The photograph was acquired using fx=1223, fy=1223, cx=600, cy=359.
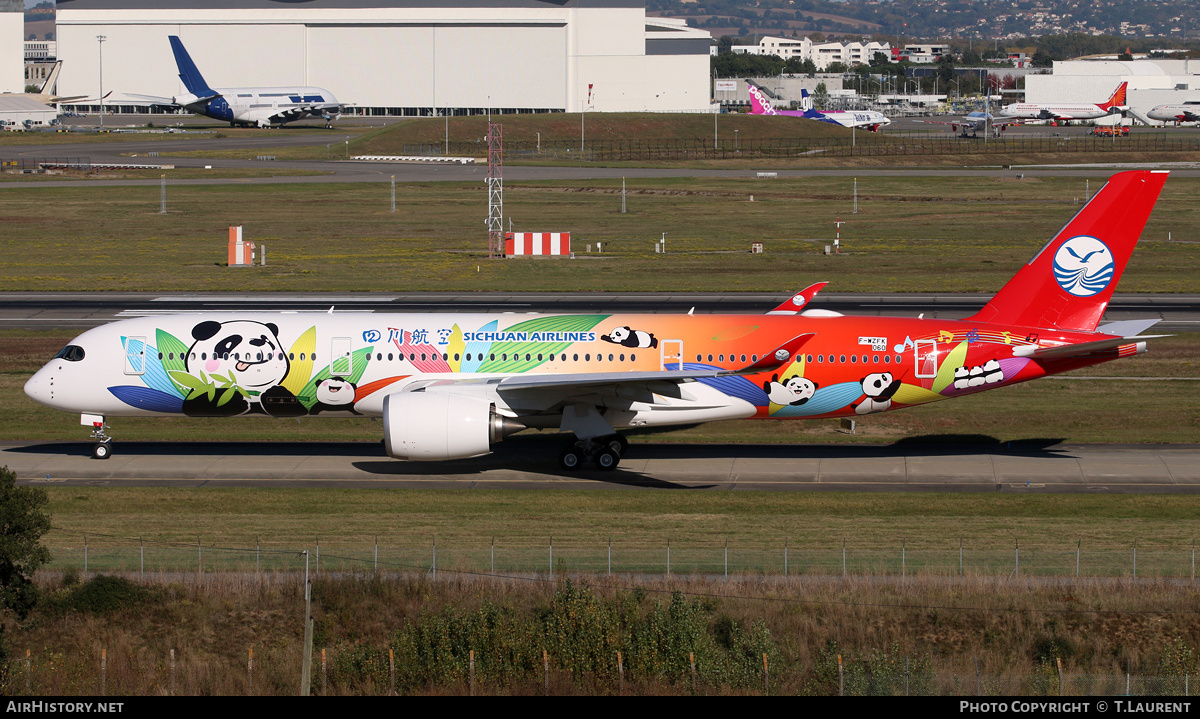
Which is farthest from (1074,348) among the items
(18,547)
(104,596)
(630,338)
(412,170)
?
(412,170)

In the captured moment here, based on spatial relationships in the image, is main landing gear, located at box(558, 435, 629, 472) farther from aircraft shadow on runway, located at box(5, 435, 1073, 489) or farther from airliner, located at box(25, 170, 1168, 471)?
aircraft shadow on runway, located at box(5, 435, 1073, 489)

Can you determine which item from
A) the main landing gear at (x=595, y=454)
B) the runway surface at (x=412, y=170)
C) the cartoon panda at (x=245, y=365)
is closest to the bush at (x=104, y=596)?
the cartoon panda at (x=245, y=365)

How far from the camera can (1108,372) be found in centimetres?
5316

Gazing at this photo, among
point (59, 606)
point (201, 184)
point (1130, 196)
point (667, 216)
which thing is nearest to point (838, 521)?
point (1130, 196)

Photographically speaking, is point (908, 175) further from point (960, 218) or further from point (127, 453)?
point (127, 453)

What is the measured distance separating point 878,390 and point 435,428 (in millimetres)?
14165

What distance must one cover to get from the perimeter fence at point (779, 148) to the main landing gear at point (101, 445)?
426 feet

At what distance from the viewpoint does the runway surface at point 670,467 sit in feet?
125

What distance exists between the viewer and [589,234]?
334 feet

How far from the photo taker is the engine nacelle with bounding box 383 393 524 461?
36.7 metres

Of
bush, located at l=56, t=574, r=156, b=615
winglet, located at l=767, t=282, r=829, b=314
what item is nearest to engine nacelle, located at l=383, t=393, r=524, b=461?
bush, located at l=56, t=574, r=156, b=615

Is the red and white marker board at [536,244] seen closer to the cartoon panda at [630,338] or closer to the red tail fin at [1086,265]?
the cartoon panda at [630,338]

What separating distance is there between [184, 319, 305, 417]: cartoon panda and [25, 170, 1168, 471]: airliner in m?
0.05

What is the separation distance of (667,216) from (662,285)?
3819 centimetres
